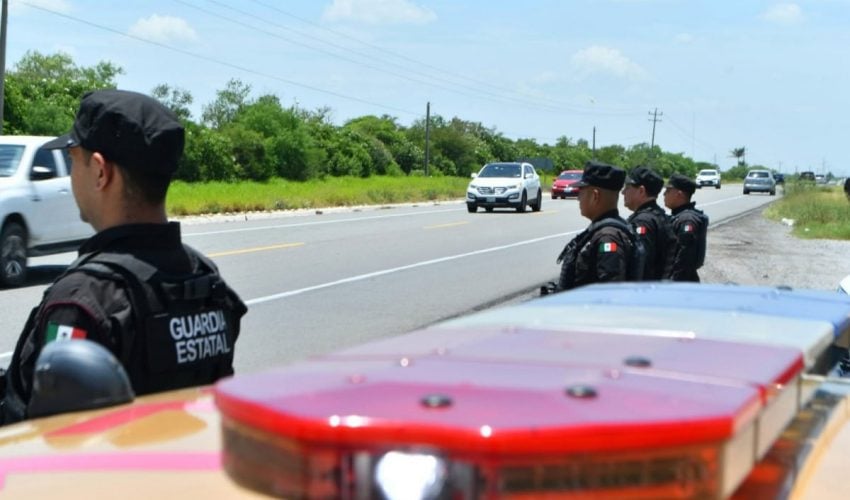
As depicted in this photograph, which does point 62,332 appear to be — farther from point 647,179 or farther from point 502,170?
point 502,170

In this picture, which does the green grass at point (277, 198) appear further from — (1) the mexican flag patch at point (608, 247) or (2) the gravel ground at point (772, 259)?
(1) the mexican flag patch at point (608, 247)

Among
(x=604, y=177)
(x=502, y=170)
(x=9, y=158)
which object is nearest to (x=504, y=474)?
(x=604, y=177)

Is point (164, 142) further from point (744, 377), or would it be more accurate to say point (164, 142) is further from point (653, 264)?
point (653, 264)

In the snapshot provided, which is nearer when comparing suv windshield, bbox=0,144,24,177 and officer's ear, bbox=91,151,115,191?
officer's ear, bbox=91,151,115,191

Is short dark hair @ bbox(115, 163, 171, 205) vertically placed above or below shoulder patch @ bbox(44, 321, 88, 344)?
above

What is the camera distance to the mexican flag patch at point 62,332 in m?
2.38

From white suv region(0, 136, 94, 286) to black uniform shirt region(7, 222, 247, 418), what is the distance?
1067 cm

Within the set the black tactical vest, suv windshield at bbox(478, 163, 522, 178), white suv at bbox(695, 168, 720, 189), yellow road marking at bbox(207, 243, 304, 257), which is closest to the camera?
the black tactical vest

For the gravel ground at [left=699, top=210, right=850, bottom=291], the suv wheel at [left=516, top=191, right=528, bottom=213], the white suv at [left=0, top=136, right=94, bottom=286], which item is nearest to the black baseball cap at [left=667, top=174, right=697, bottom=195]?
the gravel ground at [left=699, top=210, right=850, bottom=291]

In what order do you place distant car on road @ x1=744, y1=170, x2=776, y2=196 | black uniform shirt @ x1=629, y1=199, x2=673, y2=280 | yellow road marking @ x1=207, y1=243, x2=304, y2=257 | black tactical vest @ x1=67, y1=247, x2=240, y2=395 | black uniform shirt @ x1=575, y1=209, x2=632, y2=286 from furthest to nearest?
distant car on road @ x1=744, y1=170, x2=776, y2=196
yellow road marking @ x1=207, y1=243, x2=304, y2=257
black uniform shirt @ x1=629, y1=199, x2=673, y2=280
black uniform shirt @ x1=575, y1=209, x2=632, y2=286
black tactical vest @ x1=67, y1=247, x2=240, y2=395

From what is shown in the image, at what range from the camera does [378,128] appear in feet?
297

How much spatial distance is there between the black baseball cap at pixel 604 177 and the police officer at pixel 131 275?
3.76 metres

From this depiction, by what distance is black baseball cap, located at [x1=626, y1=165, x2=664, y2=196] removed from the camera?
7.96 metres

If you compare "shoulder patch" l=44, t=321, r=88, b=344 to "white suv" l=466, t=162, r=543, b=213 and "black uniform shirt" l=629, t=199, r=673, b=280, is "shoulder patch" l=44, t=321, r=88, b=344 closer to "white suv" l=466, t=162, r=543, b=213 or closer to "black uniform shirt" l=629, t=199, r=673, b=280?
"black uniform shirt" l=629, t=199, r=673, b=280
